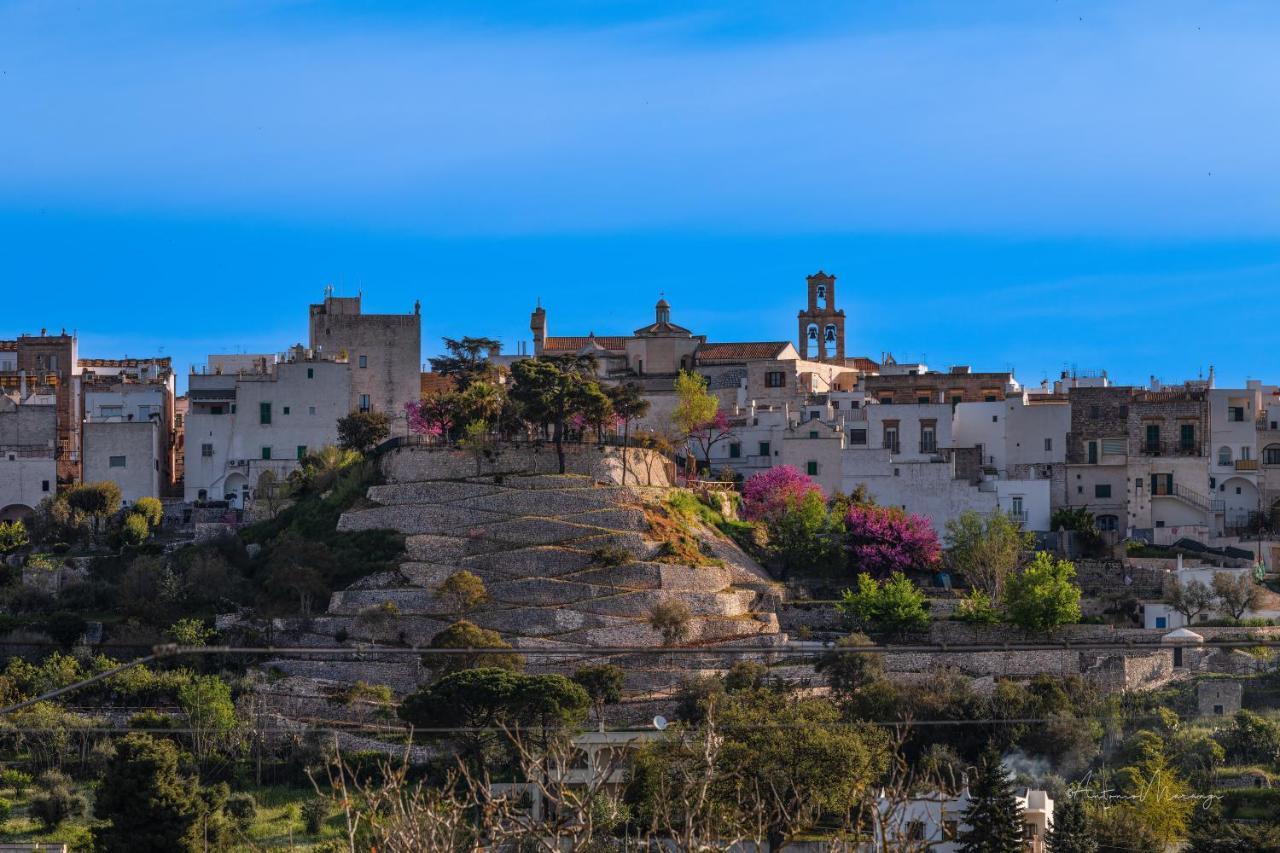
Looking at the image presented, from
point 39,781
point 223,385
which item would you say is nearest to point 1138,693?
point 39,781

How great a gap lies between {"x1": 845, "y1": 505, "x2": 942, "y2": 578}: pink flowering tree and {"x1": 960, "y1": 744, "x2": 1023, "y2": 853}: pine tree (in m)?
19.8

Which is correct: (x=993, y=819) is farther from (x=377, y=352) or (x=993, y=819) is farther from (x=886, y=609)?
(x=377, y=352)

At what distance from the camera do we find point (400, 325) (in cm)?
8012

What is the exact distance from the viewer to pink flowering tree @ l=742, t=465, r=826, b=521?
73188mm

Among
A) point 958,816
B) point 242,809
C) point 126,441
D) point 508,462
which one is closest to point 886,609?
point 508,462

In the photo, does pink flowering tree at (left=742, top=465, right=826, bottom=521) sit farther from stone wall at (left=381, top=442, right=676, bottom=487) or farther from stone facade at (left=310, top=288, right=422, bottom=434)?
stone facade at (left=310, top=288, right=422, bottom=434)

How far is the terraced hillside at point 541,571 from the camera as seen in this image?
63125 mm

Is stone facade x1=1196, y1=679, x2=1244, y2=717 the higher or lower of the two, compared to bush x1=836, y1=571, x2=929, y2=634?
lower

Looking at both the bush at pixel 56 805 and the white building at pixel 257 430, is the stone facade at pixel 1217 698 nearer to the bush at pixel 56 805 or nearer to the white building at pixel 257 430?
the bush at pixel 56 805

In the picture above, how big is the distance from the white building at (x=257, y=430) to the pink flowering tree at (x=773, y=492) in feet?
41.7

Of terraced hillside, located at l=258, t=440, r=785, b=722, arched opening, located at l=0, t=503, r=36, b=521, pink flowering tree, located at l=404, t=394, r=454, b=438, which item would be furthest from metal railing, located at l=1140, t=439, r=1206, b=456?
arched opening, located at l=0, t=503, r=36, b=521

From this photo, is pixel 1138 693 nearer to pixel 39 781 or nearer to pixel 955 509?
pixel 955 509

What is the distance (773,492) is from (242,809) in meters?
23.8

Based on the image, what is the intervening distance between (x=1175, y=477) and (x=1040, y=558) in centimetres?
939
